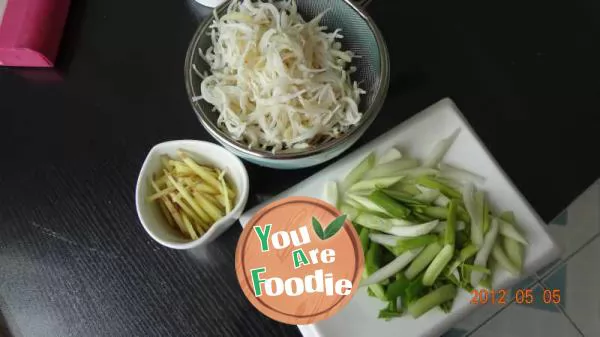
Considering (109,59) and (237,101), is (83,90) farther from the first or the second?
(237,101)

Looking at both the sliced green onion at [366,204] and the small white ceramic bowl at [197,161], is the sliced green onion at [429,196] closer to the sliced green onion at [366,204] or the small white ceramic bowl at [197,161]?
the sliced green onion at [366,204]

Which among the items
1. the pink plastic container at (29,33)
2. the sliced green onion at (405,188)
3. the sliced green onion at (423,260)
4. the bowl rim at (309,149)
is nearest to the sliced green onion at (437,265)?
the sliced green onion at (423,260)

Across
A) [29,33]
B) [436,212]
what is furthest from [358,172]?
[29,33]

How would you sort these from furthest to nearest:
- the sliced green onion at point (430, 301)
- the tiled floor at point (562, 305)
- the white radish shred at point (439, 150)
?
the tiled floor at point (562, 305) → the white radish shred at point (439, 150) → the sliced green onion at point (430, 301)

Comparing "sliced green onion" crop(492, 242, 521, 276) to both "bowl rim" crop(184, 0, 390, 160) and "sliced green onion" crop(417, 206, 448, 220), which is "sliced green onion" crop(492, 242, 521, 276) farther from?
"bowl rim" crop(184, 0, 390, 160)

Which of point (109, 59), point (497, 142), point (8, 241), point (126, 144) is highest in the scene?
point (497, 142)

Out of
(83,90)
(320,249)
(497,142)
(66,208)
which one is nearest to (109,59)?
(83,90)
